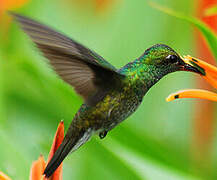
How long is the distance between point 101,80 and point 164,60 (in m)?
0.13

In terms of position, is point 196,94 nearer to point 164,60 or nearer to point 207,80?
point 207,80

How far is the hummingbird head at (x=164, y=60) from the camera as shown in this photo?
1065 mm

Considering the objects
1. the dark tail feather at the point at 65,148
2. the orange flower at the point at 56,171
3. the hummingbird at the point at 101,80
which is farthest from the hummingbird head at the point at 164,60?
the orange flower at the point at 56,171

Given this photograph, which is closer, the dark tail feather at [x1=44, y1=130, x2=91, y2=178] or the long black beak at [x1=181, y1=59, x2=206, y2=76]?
the dark tail feather at [x1=44, y1=130, x2=91, y2=178]

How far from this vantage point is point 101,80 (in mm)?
1077

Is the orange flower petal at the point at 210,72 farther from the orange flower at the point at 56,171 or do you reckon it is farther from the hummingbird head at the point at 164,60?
the orange flower at the point at 56,171

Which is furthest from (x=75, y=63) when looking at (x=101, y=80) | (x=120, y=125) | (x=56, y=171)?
(x=120, y=125)

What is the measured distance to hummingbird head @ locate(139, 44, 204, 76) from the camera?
1065mm

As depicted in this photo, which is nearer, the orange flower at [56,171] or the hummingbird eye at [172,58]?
the orange flower at [56,171]

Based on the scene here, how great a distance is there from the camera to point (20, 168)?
1.10 meters

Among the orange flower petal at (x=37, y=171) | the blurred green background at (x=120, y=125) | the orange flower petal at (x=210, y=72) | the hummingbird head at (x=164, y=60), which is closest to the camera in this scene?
the orange flower petal at (x=37, y=171)

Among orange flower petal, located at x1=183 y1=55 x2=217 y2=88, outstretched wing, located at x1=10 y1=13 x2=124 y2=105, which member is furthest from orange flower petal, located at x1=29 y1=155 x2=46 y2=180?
orange flower petal, located at x1=183 y1=55 x2=217 y2=88

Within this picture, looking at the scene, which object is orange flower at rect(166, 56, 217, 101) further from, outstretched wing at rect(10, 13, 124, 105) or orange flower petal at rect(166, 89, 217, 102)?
outstretched wing at rect(10, 13, 124, 105)

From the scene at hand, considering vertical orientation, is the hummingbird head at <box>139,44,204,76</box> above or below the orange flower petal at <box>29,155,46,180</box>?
above
